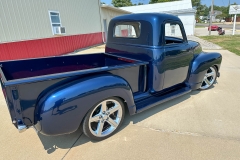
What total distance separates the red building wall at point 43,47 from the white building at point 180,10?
16.3 metres

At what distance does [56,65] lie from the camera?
3234 millimetres

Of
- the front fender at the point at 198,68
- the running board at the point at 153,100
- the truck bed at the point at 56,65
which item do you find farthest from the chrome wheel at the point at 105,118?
the front fender at the point at 198,68

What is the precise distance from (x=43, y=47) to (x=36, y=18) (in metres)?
1.42

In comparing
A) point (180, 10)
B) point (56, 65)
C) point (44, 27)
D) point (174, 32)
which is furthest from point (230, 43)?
point (56, 65)

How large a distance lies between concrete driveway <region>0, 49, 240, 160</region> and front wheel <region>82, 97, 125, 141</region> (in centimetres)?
14

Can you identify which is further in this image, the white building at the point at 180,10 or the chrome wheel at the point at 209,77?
the white building at the point at 180,10

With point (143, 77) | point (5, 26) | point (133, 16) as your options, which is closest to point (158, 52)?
point (143, 77)

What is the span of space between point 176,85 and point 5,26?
23.5 feet

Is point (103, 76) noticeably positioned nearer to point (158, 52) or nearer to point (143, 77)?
point (143, 77)

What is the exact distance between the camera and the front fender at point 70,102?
1.83 meters

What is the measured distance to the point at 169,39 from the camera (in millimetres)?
4145

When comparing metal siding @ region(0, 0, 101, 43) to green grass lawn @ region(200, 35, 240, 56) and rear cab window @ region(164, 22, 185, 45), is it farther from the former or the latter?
green grass lawn @ region(200, 35, 240, 56)

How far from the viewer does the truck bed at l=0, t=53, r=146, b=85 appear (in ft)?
8.55

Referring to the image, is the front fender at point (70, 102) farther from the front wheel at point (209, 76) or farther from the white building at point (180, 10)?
the white building at point (180, 10)
